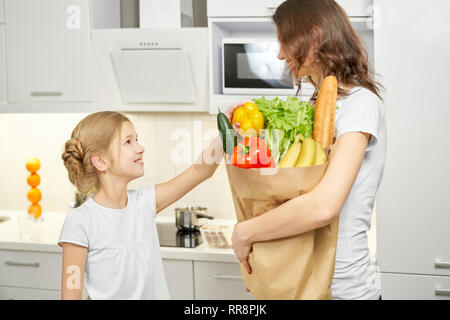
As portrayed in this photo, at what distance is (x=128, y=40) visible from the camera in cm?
232

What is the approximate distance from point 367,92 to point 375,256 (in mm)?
1116

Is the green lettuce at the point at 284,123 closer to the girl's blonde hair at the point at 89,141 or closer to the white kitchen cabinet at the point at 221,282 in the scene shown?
the girl's blonde hair at the point at 89,141

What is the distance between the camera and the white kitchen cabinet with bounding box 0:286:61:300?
233cm

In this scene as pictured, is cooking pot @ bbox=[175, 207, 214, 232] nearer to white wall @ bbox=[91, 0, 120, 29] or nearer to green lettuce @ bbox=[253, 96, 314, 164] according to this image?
white wall @ bbox=[91, 0, 120, 29]

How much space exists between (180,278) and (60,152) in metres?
1.11

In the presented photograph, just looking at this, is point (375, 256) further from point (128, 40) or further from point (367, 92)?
point (128, 40)

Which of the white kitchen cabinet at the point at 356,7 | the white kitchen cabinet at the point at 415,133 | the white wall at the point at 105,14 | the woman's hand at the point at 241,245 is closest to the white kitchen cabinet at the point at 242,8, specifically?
the white kitchen cabinet at the point at 356,7

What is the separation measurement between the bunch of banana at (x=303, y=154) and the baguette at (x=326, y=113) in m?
0.02

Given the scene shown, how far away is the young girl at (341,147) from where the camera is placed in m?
1.03

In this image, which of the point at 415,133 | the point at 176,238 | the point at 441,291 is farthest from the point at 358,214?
the point at 176,238

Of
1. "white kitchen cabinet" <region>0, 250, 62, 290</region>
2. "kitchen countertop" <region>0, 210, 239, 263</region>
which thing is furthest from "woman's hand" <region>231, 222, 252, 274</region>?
"white kitchen cabinet" <region>0, 250, 62, 290</region>

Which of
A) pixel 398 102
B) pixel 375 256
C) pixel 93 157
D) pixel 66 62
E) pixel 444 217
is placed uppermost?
pixel 66 62
